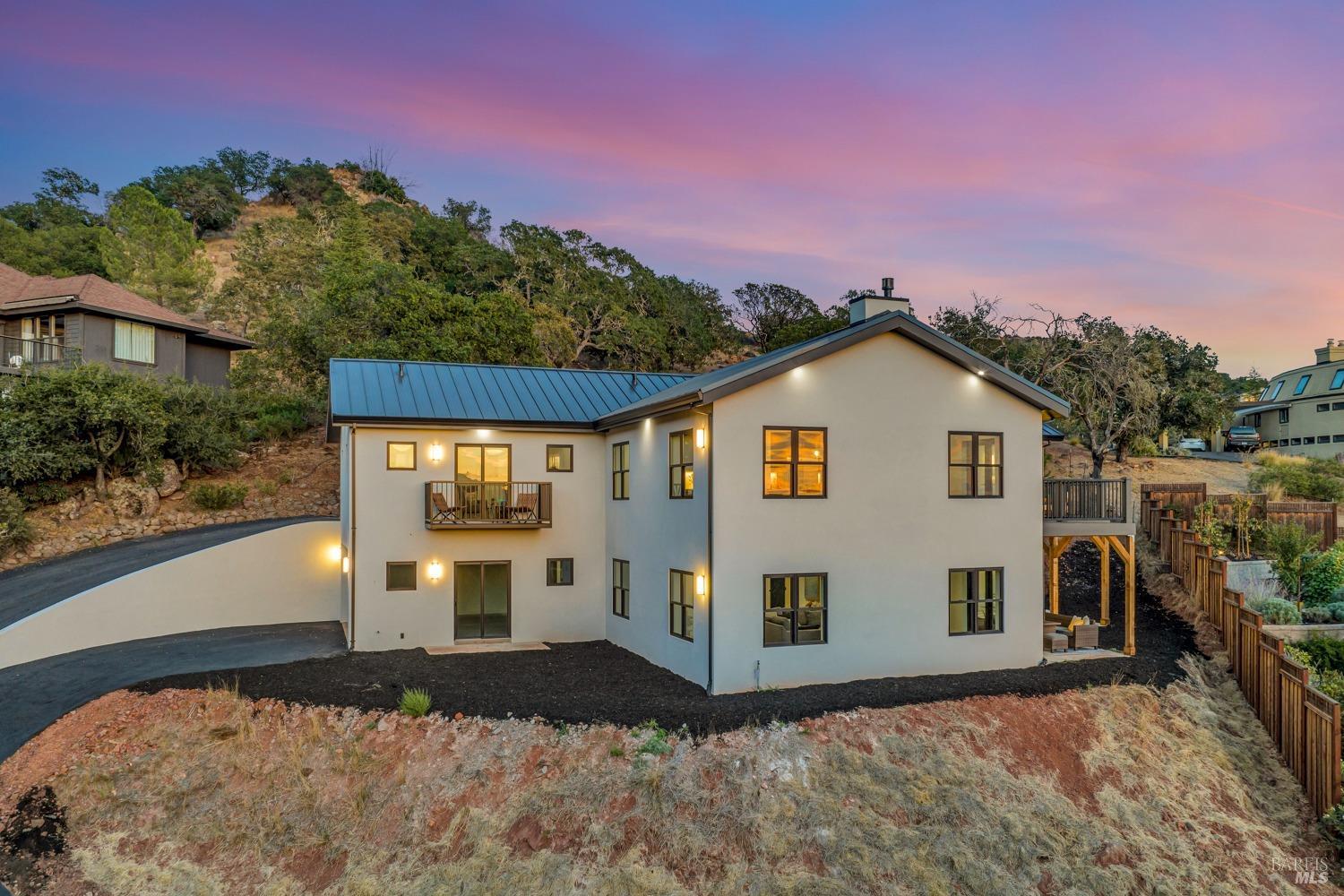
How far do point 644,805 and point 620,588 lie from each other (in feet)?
24.4

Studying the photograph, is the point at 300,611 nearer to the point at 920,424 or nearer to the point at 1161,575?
the point at 920,424

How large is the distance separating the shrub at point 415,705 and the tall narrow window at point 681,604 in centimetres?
435

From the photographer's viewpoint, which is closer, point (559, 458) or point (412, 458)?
point (412, 458)

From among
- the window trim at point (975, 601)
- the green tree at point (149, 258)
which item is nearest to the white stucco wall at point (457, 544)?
the window trim at point (975, 601)

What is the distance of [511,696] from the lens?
11734 mm

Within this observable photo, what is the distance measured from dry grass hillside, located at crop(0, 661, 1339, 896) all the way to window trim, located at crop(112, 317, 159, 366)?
1936 cm

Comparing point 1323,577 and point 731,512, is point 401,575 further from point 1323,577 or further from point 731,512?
point 1323,577

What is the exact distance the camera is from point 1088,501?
14867 millimetres

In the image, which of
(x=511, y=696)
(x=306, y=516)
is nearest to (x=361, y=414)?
(x=511, y=696)

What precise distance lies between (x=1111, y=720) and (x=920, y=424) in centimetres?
549

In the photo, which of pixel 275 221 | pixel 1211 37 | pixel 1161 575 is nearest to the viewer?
pixel 1211 37

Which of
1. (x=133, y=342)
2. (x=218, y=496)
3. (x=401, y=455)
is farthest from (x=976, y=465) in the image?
(x=133, y=342)

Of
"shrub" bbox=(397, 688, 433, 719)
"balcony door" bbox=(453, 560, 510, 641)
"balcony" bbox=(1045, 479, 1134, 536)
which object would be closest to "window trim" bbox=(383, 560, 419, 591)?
"balcony door" bbox=(453, 560, 510, 641)

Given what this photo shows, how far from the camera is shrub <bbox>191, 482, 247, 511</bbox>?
22.4 m
